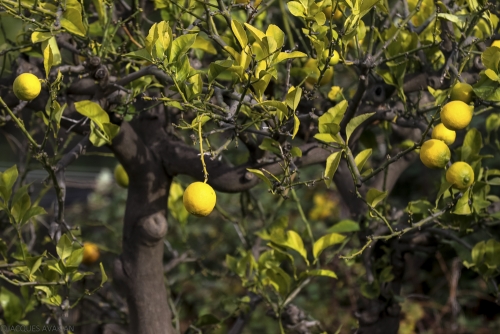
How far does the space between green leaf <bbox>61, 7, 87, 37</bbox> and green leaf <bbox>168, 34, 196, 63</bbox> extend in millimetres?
195

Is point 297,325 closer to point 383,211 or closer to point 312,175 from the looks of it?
point 383,211

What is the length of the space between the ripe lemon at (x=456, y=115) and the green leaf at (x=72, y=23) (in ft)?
1.69

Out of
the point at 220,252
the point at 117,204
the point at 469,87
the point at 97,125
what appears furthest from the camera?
the point at 117,204

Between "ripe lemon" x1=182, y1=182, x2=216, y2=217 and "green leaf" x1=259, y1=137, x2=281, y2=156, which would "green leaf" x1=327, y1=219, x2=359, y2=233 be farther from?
"ripe lemon" x1=182, y1=182, x2=216, y2=217

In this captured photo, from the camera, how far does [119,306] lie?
1.56 m

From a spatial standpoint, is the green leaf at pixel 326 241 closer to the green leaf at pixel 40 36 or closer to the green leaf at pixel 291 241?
the green leaf at pixel 291 241

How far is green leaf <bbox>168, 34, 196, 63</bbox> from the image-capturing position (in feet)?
2.68

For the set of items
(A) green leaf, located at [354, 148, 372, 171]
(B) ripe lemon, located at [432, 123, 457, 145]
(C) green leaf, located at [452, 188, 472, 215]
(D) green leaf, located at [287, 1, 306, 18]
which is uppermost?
(D) green leaf, located at [287, 1, 306, 18]

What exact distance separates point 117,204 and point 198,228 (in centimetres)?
51

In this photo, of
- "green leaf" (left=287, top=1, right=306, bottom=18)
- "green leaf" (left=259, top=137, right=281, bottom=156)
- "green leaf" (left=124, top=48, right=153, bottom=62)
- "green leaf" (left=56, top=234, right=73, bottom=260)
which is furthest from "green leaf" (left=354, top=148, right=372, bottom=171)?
"green leaf" (left=56, top=234, right=73, bottom=260)

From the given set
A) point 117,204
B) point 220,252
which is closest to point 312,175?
point 220,252

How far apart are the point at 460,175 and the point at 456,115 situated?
123mm

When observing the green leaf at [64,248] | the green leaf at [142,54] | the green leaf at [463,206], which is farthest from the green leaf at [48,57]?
the green leaf at [463,206]

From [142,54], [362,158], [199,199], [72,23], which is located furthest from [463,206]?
[72,23]
